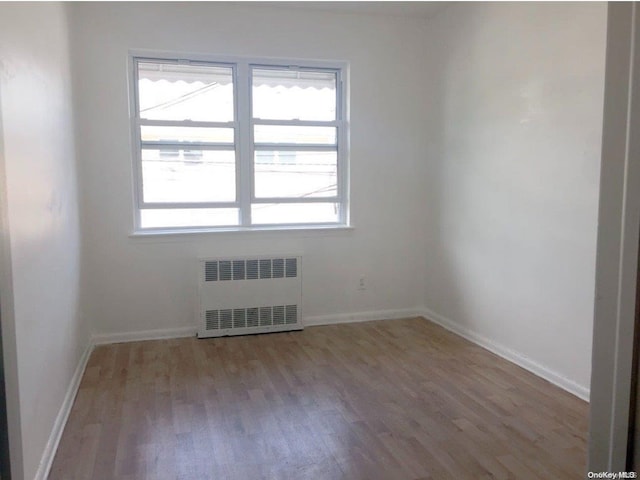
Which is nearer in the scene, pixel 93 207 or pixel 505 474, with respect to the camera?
pixel 505 474

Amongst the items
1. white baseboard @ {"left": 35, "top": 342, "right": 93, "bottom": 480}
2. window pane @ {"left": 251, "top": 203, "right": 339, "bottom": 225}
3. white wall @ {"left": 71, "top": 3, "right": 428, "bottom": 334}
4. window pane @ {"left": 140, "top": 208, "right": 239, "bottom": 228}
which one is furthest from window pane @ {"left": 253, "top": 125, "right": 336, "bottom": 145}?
white baseboard @ {"left": 35, "top": 342, "right": 93, "bottom": 480}

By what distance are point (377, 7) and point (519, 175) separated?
1.95 meters

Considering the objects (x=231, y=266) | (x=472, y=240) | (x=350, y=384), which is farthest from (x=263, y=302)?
(x=472, y=240)

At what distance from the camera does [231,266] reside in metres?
4.39

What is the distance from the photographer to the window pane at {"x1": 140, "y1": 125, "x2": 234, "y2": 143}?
14.2ft

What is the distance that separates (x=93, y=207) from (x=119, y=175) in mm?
329

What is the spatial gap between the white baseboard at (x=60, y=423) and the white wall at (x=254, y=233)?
780mm

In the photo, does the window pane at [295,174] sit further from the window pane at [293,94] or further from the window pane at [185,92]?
the window pane at [185,92]

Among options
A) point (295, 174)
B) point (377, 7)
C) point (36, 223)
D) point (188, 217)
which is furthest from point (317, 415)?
point (377, 7)

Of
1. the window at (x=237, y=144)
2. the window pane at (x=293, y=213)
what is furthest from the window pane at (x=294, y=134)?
the window pane at (x=293, y=213)

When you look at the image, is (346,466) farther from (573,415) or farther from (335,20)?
(335,20)

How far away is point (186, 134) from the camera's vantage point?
173 inches

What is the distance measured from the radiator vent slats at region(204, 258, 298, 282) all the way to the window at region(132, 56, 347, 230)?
1.23ft

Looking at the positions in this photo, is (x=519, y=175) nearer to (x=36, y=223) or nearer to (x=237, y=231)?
(x=237, y=231)
